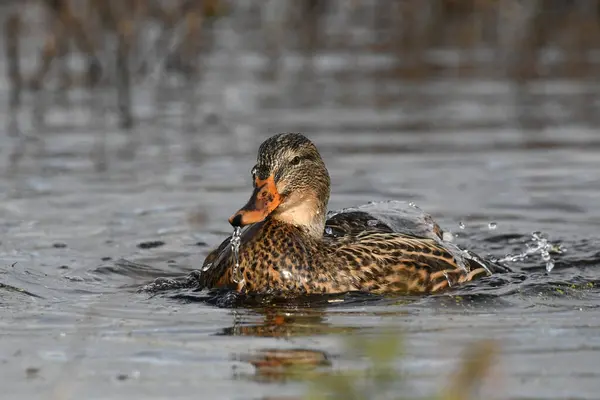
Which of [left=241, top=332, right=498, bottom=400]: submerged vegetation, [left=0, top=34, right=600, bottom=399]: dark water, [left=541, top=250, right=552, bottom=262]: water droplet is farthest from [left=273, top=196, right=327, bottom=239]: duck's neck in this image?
[left=541, top=250, right=552, bottom=262]: water droplet

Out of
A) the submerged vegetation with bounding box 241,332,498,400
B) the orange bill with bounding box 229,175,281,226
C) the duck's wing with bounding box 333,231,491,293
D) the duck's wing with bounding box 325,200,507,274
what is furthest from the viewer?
the duck's wing with bounding box 325,200,507,274

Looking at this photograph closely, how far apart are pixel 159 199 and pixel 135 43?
4.96 meters

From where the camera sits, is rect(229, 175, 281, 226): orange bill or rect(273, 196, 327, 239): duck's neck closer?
rect(229, 175, 281, 226): orange bill

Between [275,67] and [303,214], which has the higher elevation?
[275,67]

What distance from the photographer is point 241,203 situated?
10672 mm

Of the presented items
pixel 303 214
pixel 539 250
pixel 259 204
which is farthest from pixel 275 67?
pixel 259 204

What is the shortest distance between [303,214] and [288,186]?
0.26m

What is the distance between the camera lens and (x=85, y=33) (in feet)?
48.4

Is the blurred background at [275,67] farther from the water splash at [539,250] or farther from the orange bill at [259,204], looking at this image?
the orange bill at [259,204]

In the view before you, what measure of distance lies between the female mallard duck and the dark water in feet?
0.71

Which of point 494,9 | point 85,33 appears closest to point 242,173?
point 85,33

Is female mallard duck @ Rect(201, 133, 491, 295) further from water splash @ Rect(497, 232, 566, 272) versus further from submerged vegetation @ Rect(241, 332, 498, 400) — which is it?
submerged vegetation @ Rect(241, 332, 498, 400)

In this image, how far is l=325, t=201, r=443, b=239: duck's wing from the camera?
8680 millimetres

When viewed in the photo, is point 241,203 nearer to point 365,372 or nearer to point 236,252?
point 236,252
